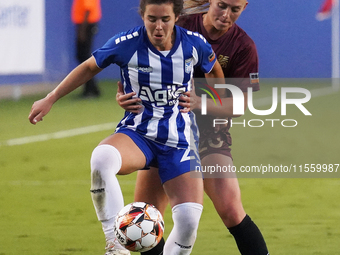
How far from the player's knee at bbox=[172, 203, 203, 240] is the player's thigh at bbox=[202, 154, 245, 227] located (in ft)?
1.32

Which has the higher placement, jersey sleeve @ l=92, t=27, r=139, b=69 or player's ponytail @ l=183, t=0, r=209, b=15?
player's ponytail @ l=183, t=0, r=209, b=15

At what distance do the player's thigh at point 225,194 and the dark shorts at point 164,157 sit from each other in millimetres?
325

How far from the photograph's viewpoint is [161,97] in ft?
11.7

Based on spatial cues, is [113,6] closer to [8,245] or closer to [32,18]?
[32,18]

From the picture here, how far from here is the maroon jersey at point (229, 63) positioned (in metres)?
3.94

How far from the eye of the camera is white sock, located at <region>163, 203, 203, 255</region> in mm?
3391

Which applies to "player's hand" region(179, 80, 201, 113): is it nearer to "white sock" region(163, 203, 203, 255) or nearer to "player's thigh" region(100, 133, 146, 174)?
"player's thigh" region(100, 133, 146, 174)

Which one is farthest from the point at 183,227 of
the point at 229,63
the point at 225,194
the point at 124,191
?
the point at 124,191

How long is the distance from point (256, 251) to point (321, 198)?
2.35m

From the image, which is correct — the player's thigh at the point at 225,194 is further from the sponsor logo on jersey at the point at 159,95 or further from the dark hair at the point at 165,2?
the dark hair at the point at 165,2

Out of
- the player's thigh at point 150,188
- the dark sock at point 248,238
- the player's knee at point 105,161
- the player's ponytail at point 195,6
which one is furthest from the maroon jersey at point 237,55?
the player's knee at point 105,161

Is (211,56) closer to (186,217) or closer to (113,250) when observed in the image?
(186,217)

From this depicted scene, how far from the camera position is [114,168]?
3.21m

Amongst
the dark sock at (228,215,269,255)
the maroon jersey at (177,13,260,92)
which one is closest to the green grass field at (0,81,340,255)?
the dark sock at (228,215,269,255)
